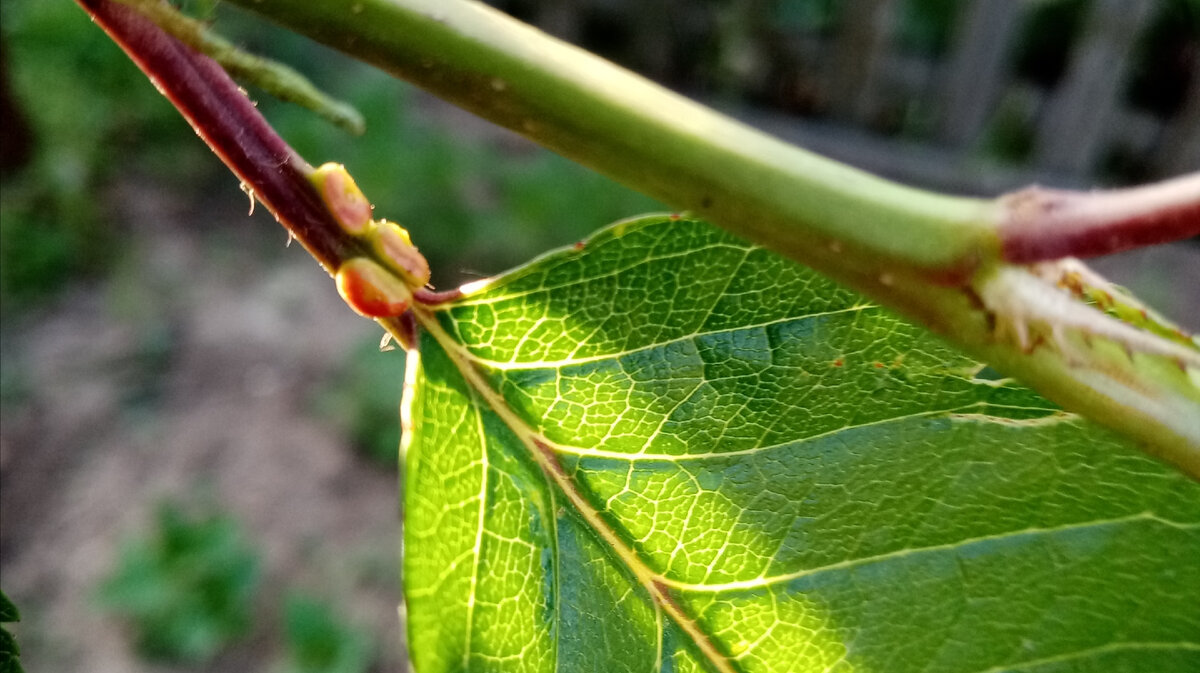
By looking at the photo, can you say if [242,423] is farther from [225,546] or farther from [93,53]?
[93,53]

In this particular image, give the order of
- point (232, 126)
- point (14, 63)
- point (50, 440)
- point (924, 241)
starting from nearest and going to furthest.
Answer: point (924, 241) < point (232, 126) < point (50, 440) < point (14, 63)

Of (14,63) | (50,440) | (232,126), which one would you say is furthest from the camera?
(14,63)

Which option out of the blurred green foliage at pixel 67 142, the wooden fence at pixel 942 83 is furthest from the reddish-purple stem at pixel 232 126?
the wooden fence at pixel 942 83

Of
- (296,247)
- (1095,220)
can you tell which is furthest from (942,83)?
(1095,220)

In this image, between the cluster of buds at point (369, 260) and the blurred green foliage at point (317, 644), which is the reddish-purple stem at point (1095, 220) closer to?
the cluster of buds at point (369, 260)

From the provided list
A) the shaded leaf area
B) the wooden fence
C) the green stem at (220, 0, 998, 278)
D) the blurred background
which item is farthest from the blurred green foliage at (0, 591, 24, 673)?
the wooden fence

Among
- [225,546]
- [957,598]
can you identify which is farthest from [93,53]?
[957,598]

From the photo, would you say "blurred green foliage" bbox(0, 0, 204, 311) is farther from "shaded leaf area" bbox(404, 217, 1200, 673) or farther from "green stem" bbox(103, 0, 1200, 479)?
"green stem" bbox(103, 0, 1200, 479)

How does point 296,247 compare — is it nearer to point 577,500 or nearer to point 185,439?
point 185,439
